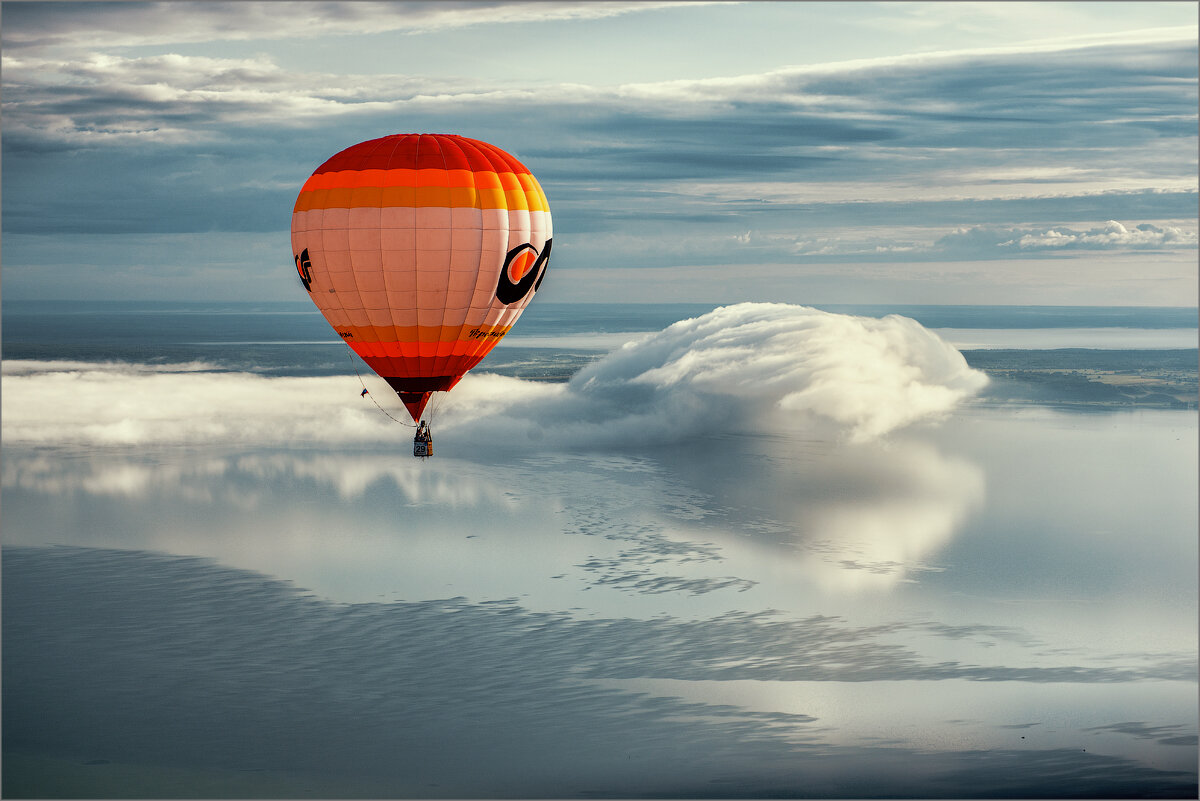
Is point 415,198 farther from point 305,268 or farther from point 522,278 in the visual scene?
point 305,268

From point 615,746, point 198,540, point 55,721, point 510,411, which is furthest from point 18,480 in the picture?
point 615,746

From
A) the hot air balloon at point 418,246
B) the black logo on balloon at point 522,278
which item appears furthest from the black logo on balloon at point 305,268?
the black logo on balloon at point 522,278

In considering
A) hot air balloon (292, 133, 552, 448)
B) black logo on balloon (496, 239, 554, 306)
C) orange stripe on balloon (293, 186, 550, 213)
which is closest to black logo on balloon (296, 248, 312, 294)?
hot air balloon (292, 133, 552, 448)

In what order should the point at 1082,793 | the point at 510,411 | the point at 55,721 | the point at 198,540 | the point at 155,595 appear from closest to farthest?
the point at 1082,793, the point at 55,721, the point at 155,595, the point at 198,540, the point at 510,411

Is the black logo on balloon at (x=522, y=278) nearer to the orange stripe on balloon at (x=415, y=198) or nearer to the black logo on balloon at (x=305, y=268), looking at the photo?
the orange stripe on balloon at (x=415, y=198)

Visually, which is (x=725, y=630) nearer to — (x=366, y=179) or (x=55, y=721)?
(x=55, y=721)

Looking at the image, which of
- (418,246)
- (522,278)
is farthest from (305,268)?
(522,278)

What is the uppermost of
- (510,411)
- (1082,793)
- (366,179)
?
(366,179)
